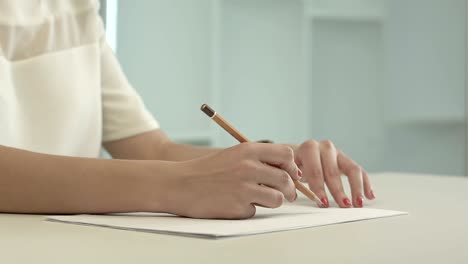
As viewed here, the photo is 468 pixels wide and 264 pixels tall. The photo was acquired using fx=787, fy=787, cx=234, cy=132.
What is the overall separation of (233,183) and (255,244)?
18 centimetres

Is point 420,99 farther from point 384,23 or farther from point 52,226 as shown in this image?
point 52,226

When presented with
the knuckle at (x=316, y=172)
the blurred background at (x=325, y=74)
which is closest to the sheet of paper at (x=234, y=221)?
the knuckle at (x=316, y=172)

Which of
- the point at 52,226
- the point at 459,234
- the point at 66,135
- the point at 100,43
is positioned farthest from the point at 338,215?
the point at 100,43

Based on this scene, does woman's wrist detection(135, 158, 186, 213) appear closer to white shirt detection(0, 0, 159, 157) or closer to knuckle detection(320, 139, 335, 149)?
knuckle detection(320, 139, 335, 149)

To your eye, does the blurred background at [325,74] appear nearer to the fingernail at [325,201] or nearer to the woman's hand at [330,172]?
the woman's hand at [330,172]

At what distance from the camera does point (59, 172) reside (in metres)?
0.91

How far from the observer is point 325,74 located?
3695 mm

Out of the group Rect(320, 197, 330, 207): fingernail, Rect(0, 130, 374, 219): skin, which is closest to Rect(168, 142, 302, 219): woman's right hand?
Rect(0, 130, 374, 219): skin

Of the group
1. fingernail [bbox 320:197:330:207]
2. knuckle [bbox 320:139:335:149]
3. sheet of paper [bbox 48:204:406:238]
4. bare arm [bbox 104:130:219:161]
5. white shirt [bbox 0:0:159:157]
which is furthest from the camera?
bare arm [bbox 104:130:219:161]

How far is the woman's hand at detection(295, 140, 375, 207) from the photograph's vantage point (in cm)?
107

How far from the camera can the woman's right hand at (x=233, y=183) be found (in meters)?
0.85

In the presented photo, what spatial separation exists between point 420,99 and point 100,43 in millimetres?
2357

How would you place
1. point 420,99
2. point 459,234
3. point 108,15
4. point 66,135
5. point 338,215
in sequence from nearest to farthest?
point 459,234
point 338,215
point 66,135
point 108,15
point 420,99

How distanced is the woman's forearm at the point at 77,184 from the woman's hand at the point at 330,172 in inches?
10.5
